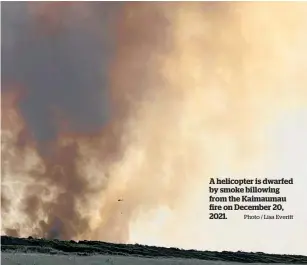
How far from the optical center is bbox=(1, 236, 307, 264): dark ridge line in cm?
698

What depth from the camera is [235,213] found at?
7188mm

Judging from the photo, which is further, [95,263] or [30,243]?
[30,243]

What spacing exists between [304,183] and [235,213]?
1081 mm

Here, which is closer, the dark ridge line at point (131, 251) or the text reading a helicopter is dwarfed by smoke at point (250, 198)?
the dark ridge line at point (131, 251)

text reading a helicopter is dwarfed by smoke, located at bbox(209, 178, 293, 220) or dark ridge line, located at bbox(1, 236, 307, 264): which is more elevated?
text reading a helicopter is dwarfed by smoke, located at bbox(209, 178, 293, 220)

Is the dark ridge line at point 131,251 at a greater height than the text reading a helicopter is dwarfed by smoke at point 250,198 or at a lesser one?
lesser

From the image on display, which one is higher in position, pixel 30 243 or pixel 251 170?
pixel 251 170

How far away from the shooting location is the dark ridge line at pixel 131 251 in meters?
6.98

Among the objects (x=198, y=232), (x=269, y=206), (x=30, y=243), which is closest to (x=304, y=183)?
(x=269, y=206)

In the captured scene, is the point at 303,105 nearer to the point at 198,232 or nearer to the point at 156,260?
the point at 198,232

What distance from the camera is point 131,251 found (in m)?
7.08

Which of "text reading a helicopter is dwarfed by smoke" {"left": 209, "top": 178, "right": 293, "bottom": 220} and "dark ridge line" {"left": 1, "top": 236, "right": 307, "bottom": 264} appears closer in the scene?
"dark ridge line" {"left": 1, "top": 236, "right": 307, "bottom": 264}

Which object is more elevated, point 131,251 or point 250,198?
point 250,198

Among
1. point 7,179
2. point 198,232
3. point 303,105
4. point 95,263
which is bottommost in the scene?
point 95,263
